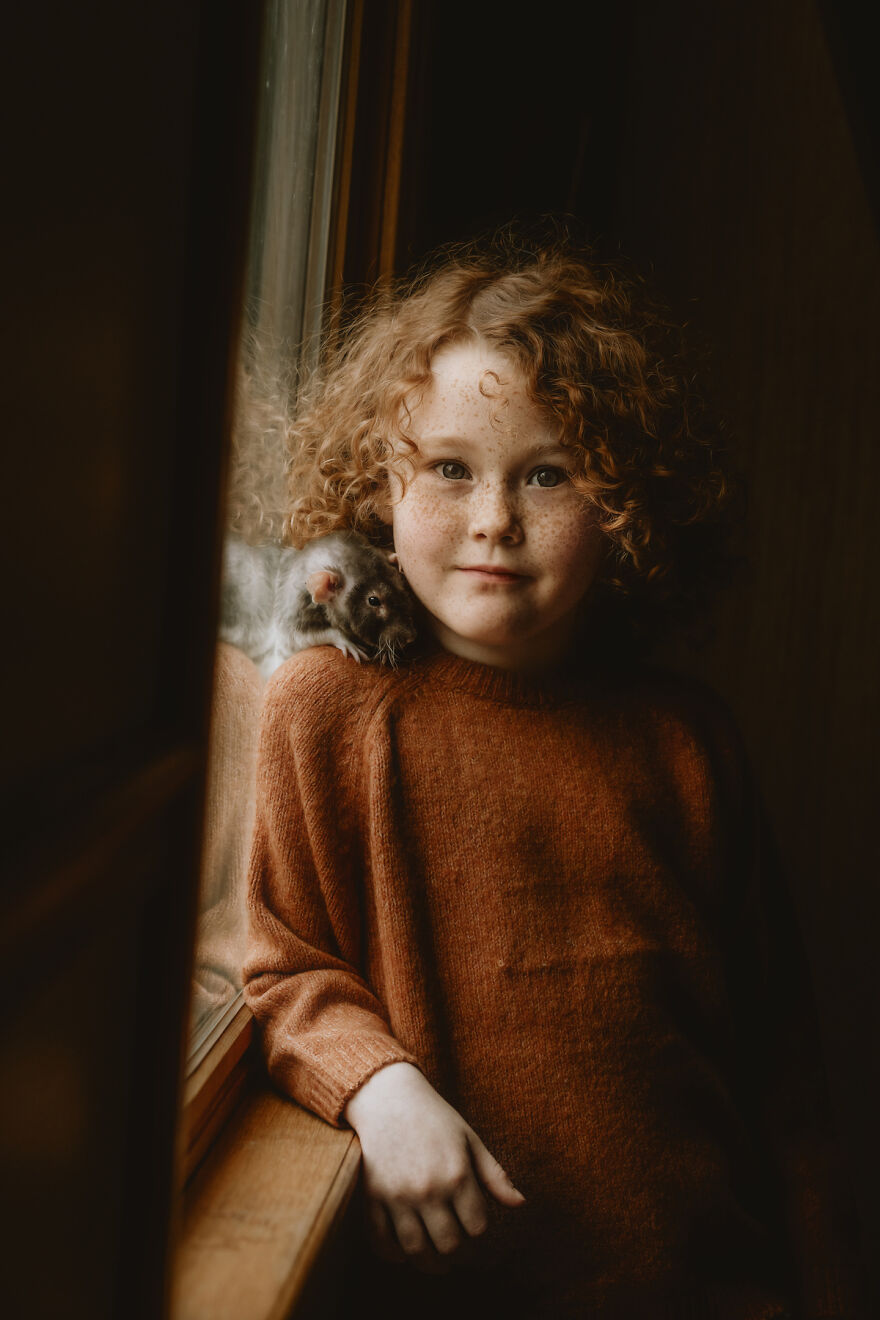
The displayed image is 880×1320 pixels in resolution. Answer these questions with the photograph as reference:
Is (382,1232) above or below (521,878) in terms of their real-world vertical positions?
below

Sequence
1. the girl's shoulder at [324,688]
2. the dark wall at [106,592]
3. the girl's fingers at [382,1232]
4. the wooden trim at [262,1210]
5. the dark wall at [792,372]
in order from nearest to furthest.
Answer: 1. the dark wall at [106,592]
2. the wooden trim at [262,1210]
3. the girl's fingers at [382,1232]
4. the girl's shoulder at [324,688]
5. the dark wall at [792,372]

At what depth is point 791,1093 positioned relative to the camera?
917mm

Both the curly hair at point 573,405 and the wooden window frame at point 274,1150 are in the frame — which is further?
the curly hair at point 573,405

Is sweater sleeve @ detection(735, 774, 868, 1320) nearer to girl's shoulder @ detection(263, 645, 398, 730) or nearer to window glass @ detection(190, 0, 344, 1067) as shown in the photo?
girl's shoulder @ detection(263, 645, 398, 730)

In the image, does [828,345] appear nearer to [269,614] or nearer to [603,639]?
[603,639]

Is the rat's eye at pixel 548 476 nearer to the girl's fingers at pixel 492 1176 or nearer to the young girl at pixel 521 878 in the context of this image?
the young girl at pixel 521 878

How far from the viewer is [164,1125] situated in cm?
44

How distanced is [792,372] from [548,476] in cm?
112

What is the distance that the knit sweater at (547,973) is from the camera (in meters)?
0.77

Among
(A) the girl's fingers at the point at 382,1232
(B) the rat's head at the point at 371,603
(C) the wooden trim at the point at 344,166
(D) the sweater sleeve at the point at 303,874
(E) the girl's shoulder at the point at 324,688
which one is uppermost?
(C) the wooden trim at the point at 344,166

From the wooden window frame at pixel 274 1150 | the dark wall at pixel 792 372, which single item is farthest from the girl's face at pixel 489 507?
the dark wall at pixel 792 372

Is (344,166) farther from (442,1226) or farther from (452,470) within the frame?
(442,1226)

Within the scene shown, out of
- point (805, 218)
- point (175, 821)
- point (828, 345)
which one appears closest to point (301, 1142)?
point (175, 821)

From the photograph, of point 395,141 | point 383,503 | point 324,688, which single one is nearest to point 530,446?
point 383,503
